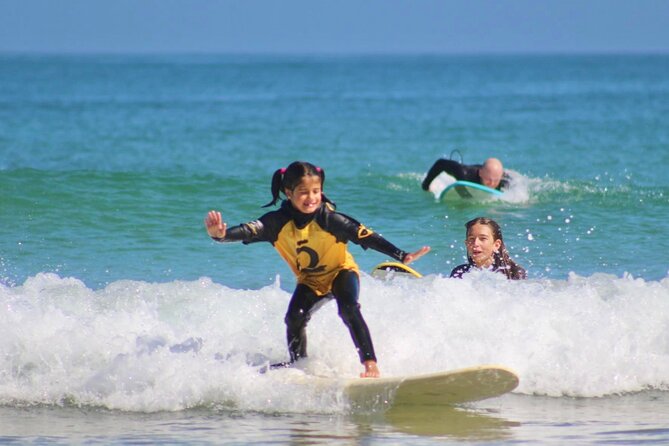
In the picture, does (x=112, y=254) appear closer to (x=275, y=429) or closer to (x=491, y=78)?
(x=275, y=429)

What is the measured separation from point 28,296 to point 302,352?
2311mm

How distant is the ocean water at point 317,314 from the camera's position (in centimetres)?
651

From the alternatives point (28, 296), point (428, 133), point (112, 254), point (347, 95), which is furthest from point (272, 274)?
point (347, 95)

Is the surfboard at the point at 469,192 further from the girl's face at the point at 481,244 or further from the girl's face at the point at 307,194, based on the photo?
the girl's face at the point at 307,194

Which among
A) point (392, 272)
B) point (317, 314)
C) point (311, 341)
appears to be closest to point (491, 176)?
point (392, 272)

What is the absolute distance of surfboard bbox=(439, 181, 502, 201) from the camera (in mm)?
15203

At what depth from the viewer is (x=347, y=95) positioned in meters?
49.9

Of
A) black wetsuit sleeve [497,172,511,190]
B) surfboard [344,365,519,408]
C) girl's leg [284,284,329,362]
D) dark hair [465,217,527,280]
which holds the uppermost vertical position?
black wetsuit sleeve [497,172,511,190]

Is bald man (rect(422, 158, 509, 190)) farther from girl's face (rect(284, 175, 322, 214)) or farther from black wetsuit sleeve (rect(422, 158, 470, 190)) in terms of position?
girl's face (rect(284, 175, 322, 214))

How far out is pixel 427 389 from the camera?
647 cm

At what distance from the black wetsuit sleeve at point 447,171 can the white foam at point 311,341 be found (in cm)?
714

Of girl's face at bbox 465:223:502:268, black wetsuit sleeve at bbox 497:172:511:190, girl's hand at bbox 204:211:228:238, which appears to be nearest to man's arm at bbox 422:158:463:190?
black wetsuit sleeve at bbox 497:172:511:190

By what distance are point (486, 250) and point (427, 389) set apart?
192 centimetres

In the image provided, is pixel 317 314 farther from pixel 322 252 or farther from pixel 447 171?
pixel 447 171
